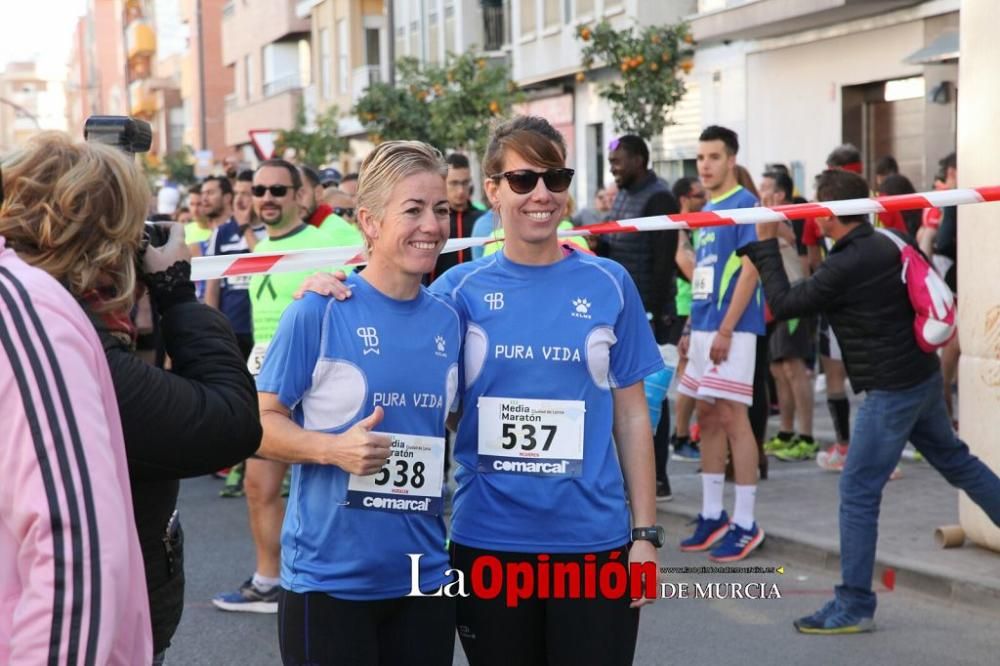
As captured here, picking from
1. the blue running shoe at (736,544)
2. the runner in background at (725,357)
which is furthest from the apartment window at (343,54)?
the blue running shoe at (736,544)

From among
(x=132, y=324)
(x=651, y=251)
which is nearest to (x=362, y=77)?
(x=651, y=251)

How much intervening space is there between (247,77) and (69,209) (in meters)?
57.0

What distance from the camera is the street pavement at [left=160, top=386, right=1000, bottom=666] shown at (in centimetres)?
611

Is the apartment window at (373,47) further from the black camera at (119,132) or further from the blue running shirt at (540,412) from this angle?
the black camera at (119,132)

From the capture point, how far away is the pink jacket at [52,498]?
6.98 feet

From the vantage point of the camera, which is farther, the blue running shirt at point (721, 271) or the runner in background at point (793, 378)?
the runner in background at point (793, 378)

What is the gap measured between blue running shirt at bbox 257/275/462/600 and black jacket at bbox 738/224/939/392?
9.42ft

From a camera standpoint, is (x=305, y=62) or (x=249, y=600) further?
(x=305, y=62)

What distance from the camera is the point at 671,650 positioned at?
20.2 feet

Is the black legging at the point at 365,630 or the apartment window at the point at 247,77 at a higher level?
the apartment window at the point at 247,77

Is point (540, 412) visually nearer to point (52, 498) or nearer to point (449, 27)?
point (52, 498)

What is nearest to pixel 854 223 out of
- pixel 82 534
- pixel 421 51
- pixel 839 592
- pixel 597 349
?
pixel 839 592

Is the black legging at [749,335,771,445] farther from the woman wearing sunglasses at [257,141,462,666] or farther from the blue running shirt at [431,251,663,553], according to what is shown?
the woman wearing sunglasses at [257,141,462,666]

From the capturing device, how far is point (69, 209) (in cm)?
243
